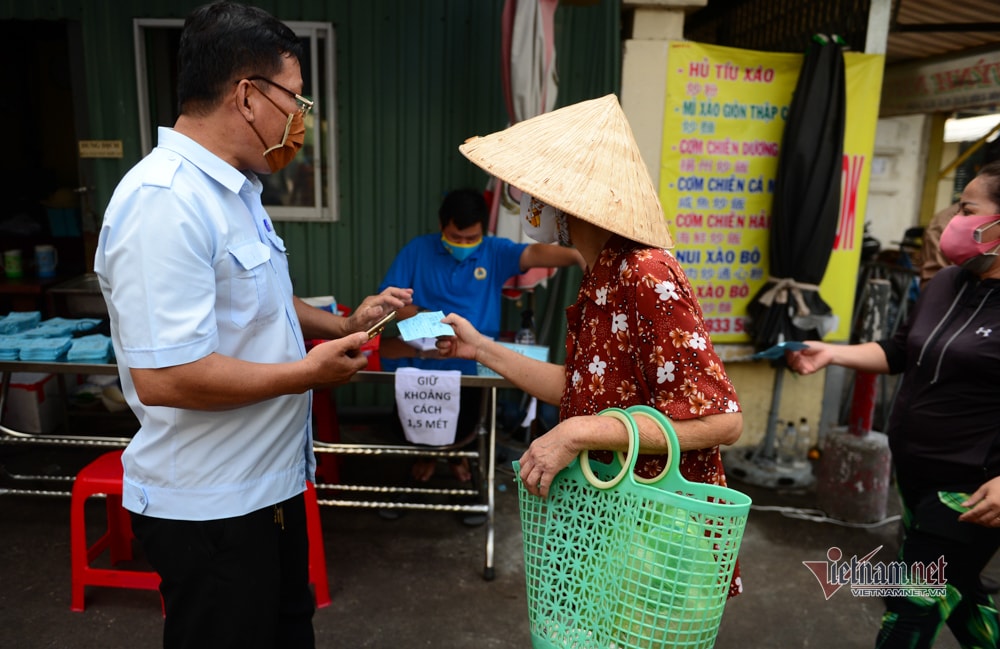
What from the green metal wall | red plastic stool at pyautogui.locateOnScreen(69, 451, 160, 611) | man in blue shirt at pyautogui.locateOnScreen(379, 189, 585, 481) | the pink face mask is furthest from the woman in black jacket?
red plastic stool at pyautogui.locateOnScreen(69, 451, 160, 611)

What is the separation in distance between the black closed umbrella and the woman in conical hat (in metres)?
3.26

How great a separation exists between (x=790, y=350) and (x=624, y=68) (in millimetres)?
2566

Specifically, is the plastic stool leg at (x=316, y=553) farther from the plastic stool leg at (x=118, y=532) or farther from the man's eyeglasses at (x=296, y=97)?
the man's eyeglasses at (x=296, y=97)

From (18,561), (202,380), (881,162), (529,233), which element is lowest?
(18,561)

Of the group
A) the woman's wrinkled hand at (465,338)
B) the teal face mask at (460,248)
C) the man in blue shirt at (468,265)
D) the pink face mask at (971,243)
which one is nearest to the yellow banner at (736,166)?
the man in blue shirt at (468,265)

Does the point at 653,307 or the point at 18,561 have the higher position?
the point at 653,307

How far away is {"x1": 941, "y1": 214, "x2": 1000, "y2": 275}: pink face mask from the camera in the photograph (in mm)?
2268

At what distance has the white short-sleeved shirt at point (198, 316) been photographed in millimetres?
1531

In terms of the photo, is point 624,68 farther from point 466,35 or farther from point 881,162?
point 881,162

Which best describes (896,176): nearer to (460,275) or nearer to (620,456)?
(460,275)

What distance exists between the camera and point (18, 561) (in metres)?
3.60

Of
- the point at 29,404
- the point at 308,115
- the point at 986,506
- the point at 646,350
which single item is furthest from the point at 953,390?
the point at 29,404

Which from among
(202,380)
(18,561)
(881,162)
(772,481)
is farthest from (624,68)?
(881,162)

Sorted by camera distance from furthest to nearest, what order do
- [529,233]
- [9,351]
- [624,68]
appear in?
[624,68]
[9,351]
[529,233]
